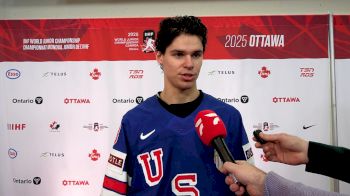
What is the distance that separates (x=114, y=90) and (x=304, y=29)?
4.83 ft

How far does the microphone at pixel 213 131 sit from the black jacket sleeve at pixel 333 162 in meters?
0.41

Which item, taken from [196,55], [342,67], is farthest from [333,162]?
[342,67]

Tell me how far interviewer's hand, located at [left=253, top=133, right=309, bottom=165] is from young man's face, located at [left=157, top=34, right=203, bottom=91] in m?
0.35

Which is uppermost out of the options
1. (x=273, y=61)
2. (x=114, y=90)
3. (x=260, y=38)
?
(x=260, y=38)

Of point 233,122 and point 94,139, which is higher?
point 233,122

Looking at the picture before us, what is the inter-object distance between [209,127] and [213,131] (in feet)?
0.08

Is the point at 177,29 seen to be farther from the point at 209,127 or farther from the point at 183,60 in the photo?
the point at 209,127

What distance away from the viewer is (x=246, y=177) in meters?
0.88

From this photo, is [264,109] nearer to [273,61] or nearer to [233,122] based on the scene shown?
[273,61]

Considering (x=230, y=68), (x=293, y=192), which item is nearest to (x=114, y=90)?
(x=230, y=68)

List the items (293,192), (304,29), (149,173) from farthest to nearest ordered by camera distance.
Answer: (304,29) < (149,173) < (293,192)

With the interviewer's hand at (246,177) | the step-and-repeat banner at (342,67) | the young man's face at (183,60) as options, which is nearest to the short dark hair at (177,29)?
the young man's face at (183,60)

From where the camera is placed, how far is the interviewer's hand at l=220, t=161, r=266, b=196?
0.87 m

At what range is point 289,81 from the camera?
235 centimetres
